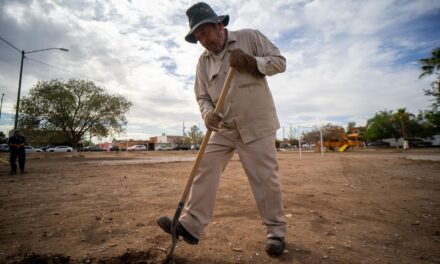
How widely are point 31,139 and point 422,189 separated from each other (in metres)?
32.7

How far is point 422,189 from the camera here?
192 inches

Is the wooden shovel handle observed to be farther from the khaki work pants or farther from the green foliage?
the green foliage

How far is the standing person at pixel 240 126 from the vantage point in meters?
2.17

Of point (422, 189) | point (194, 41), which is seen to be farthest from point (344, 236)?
point (422, 189)

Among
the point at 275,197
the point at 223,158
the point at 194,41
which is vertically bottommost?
the point at 275,197

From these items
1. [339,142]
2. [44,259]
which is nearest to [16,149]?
[44,259]

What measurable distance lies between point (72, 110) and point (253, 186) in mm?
28799

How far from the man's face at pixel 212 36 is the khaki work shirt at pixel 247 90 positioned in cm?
6

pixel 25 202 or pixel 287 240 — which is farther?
pixel 25 202

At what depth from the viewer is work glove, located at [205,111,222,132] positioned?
2270 mm

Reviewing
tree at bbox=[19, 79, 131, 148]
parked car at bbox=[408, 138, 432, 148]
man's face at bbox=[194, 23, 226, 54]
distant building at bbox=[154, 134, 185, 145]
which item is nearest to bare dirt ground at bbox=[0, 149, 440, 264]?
man's face at bbox=[194, 23, 226, 54]

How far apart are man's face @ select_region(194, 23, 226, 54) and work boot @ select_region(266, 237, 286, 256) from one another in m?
1.91

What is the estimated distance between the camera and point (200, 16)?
2297 mm

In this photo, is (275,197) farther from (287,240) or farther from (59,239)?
(59,239)
